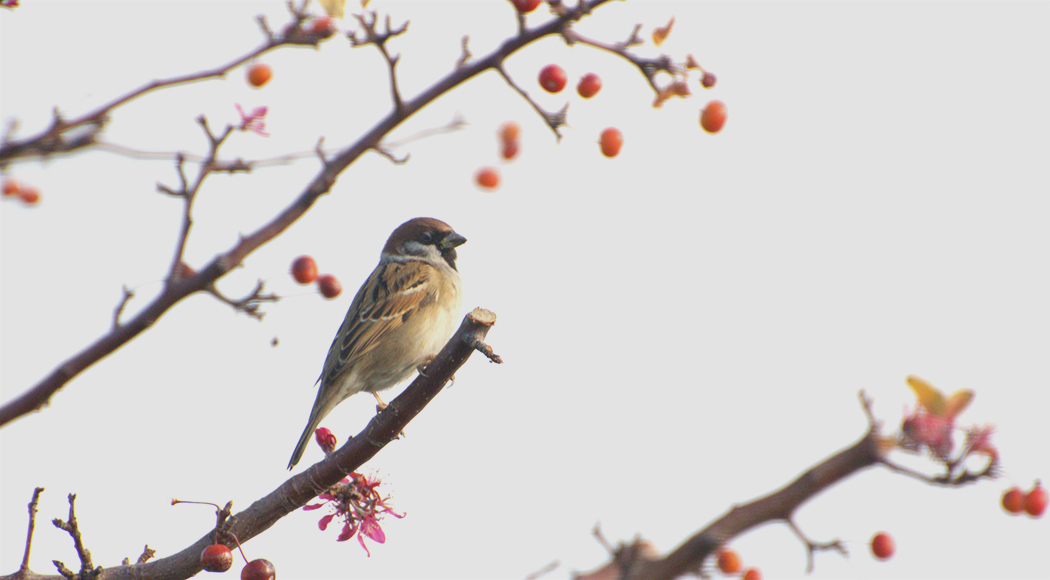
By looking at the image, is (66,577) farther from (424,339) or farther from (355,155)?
(424,339)

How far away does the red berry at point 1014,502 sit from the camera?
2396mm

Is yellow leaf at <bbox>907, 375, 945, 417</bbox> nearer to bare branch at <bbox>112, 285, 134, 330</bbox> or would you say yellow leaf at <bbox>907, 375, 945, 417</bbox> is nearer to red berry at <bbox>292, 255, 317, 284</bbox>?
bare branch at <bbox>112, 285, 134, 330</bbox>

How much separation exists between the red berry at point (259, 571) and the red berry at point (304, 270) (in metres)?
1.00

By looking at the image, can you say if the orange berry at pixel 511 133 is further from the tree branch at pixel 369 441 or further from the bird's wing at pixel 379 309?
the bird's wing at pixel 379 309

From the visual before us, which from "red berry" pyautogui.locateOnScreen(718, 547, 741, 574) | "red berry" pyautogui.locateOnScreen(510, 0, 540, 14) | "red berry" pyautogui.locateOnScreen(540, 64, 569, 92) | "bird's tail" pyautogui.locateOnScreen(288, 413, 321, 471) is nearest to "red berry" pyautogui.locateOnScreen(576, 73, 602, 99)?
"red berry" pyautogui.locateOnScreen(540, 64, 569, 92)

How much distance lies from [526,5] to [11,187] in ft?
7.16

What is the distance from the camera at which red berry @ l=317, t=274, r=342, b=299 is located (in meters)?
3.44

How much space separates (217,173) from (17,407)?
33.8 inches

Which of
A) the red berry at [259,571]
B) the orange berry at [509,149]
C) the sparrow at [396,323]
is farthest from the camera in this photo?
the sparrow at [396,323]

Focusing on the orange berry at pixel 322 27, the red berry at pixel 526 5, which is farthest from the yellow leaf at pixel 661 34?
the orange berry at pixel 322 27

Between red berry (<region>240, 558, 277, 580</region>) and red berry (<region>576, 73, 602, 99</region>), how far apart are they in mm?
2084

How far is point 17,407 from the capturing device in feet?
7.02

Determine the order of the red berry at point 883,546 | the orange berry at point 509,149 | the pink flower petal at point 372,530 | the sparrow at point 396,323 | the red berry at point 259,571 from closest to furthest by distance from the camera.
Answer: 1. the red berry at point 883,546
2. the red berry at point 259,571
3. the pink flower petal at point 372,530
4. the orange berry at point 509,149
5. the sparrow at point 396,323

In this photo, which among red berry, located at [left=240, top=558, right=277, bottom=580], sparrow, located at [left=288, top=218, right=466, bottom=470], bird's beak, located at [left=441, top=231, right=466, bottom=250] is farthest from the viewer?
bird's beak, located at [left=441, top=231, right=466, bottom=250]
